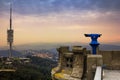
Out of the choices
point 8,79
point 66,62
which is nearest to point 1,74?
point 8,79

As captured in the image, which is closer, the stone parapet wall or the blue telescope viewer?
the blue telescope viewer

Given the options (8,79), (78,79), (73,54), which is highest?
(73,54)

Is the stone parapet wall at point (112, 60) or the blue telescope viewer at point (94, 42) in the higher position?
the blue telescope viewer at point (94, 42)

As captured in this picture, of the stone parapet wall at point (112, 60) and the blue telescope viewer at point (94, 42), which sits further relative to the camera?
the stone parapet wall at point (112, 60)

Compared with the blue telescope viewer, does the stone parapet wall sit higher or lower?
lower

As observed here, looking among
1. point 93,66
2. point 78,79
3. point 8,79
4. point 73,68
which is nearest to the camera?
point 93,66

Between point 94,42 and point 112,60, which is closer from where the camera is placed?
point 94,42

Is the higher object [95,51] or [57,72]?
[95,51]

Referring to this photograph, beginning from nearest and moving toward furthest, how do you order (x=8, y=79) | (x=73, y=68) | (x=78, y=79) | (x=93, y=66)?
(x=93, y=66)
(x=78, y=79)
(x=73, y=68)
(x=8, y=79)

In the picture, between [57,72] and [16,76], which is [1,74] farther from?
[57,72]

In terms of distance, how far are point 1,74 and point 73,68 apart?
92641mm

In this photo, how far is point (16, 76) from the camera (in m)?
104

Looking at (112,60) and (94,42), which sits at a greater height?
(94,42)

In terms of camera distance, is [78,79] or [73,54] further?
[73,54]
